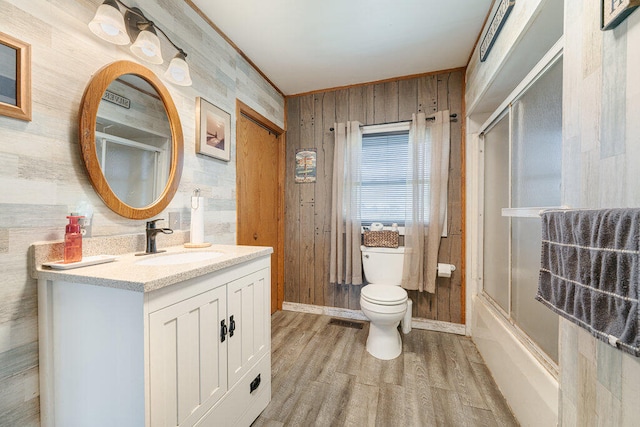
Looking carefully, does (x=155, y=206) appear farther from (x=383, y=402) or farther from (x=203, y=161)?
(x=383, y=402)

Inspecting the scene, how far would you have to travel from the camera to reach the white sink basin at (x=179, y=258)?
3.80 ft

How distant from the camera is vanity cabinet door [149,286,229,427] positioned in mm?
791

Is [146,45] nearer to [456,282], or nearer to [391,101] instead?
[391,101]

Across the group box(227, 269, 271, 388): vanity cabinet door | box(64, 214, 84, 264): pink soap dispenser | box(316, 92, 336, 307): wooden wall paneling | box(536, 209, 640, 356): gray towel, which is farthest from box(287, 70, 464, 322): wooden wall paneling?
box(64, 214, 84, 264): pink soap dispenser

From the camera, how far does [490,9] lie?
5.16 ft

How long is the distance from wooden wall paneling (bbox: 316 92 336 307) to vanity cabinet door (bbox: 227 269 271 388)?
1239 mm

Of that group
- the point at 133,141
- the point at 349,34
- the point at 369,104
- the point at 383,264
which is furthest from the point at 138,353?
the point at 369,104

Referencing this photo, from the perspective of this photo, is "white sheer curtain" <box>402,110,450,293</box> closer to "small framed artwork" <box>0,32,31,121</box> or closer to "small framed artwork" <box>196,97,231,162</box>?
"small framed artwork" <box>196,97,231,162</box>

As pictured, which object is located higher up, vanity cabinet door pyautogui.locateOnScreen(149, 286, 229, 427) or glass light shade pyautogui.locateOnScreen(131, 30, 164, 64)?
glass light shade pyautogui.locateOnScreen(131, 30, 164, 64)

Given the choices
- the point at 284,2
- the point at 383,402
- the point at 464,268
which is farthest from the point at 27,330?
the point at 464,268

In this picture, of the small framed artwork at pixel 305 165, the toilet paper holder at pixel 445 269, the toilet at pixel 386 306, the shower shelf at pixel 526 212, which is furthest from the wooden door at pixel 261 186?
the shower shelf at pixel 526 212

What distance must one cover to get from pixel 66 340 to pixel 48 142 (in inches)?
28.5

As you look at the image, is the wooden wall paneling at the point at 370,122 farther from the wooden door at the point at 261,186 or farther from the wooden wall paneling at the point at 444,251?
the wooden door at the point at 261,186

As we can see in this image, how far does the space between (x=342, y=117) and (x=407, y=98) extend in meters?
0.64
